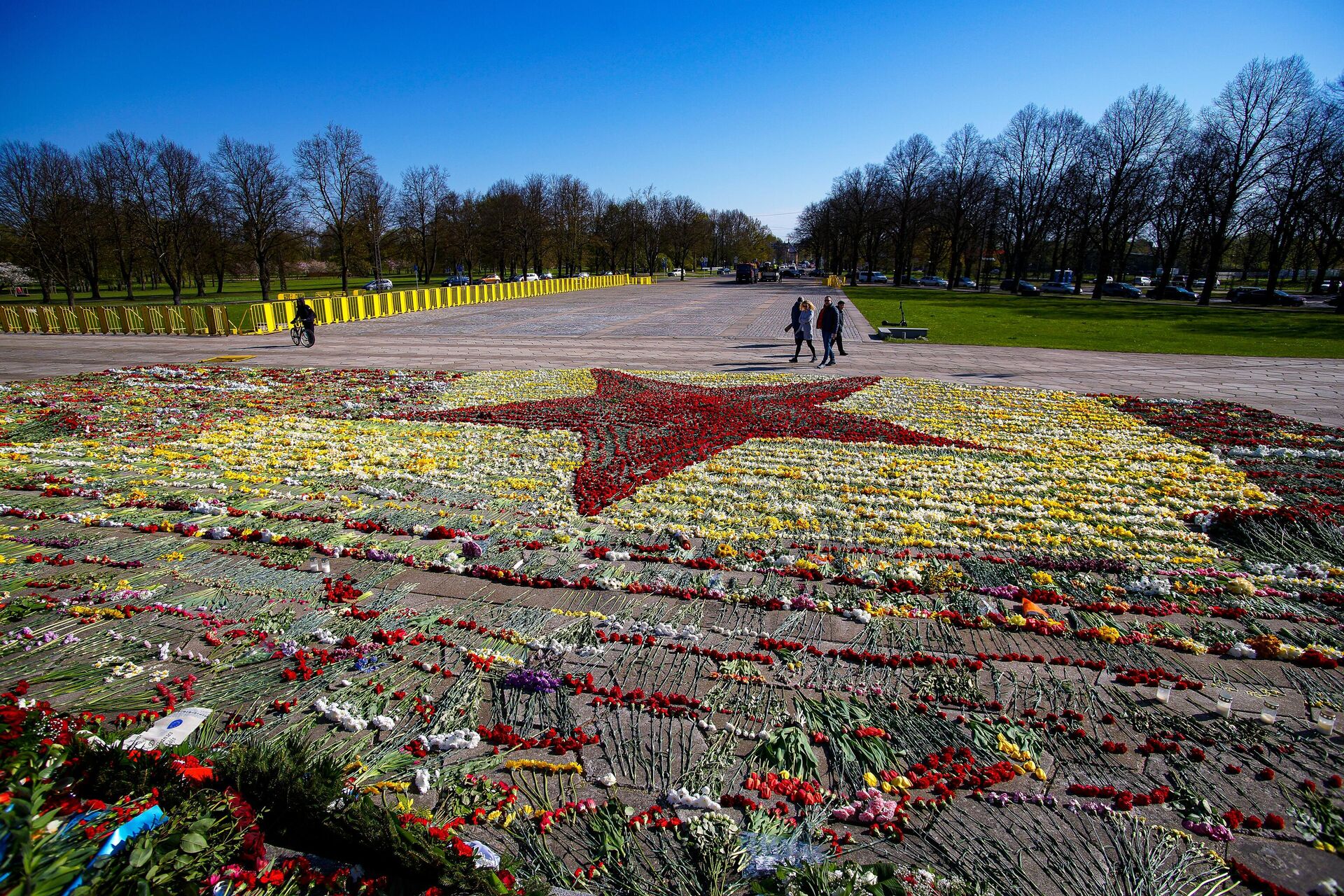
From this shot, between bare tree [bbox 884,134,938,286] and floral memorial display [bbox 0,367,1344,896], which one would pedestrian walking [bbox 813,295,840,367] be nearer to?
floral memorial display [bbox 0,367,1344,896]

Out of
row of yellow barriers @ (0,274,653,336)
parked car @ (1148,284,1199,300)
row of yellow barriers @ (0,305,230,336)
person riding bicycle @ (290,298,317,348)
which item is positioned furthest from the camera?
parked car @ (1148,284,1199,300)


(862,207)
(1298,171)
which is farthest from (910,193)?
(1298,171)

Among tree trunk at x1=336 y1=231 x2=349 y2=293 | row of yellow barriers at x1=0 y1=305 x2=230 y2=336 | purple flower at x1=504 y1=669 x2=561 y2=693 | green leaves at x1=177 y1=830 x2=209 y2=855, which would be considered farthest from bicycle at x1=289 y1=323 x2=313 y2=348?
tree trunk at x1=336 y1=231 x2=349 y2=293

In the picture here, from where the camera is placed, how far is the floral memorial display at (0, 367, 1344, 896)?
3.04 meters

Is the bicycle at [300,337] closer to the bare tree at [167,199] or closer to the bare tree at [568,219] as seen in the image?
the bare tree at [167,199]

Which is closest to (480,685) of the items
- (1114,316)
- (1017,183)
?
(1114,316)

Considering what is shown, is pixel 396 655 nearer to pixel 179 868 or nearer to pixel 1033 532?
pixel 179 868

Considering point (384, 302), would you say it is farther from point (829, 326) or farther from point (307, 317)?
point (829, 326)

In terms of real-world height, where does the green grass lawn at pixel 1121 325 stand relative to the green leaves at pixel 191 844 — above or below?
above

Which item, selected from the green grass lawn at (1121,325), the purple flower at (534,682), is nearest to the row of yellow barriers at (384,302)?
the green grass lawn at (1121,325)

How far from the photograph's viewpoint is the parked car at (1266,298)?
174ft

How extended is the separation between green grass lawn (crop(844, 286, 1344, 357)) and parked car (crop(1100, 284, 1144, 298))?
12.7 meters

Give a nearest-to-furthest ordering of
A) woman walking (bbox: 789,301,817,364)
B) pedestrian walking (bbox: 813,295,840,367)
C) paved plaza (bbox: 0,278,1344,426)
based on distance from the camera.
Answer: paved plaza (bbox: 0,278,1344,426), pedestrian walking (bbox: 813,295,840,367), woman walking (bbox: 789,301,817,364)

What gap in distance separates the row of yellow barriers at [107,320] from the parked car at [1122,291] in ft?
236
